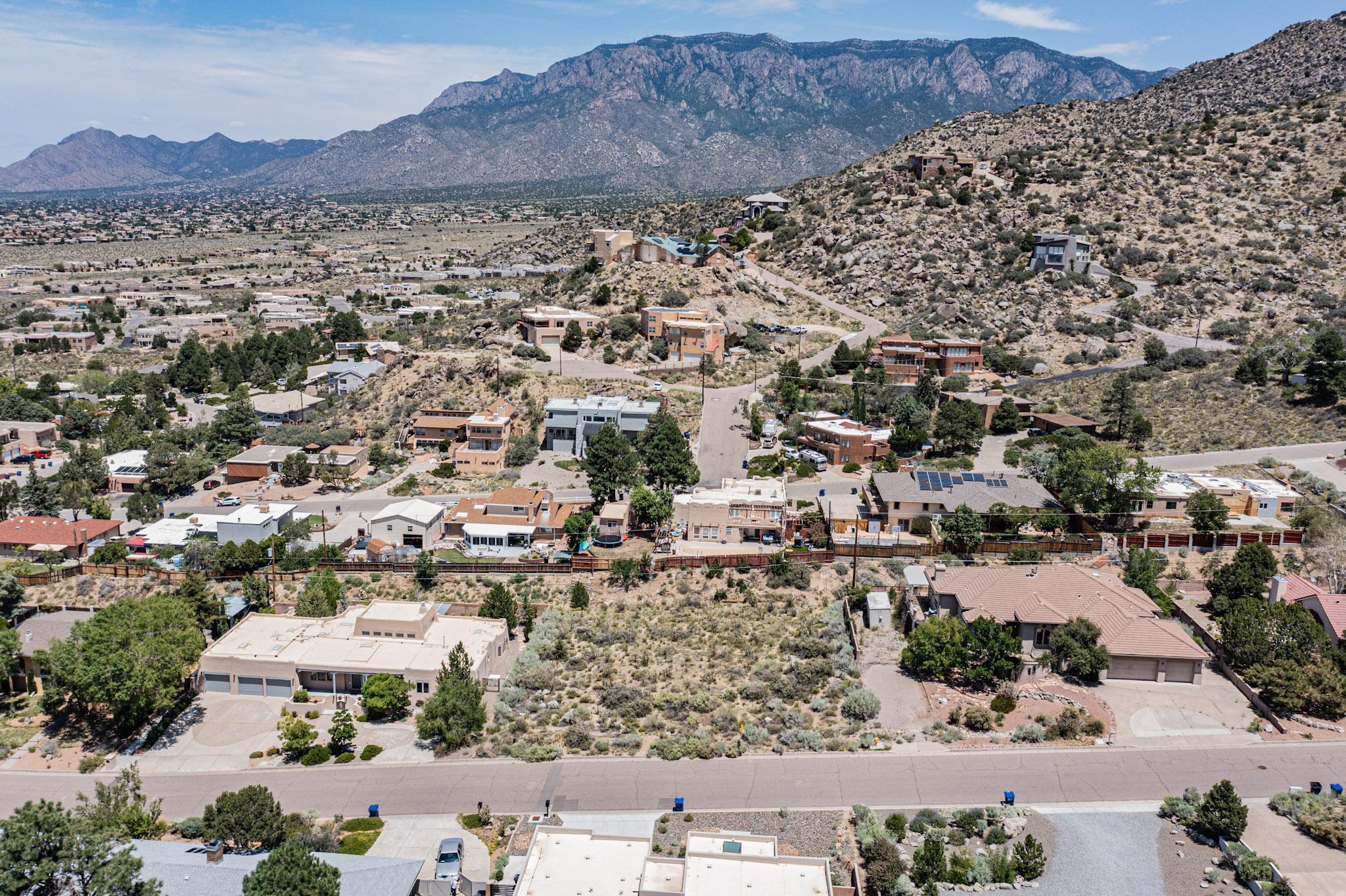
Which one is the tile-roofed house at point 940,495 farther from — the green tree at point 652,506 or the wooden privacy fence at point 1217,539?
the green tree at point 652,506

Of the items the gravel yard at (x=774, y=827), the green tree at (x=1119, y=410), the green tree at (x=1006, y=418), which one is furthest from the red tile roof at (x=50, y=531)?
the green tree at (x=1119, y=410)

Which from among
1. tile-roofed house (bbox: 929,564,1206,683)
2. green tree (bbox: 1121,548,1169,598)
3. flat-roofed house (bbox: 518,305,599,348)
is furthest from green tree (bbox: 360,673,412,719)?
flat-roofed house (bbox: 518,305,599,348)

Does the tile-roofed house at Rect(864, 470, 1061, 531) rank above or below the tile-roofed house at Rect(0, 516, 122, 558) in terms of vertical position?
above

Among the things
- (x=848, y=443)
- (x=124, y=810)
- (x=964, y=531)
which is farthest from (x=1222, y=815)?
(x=848, y=443)

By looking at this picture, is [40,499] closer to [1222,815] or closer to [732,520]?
[732,520]

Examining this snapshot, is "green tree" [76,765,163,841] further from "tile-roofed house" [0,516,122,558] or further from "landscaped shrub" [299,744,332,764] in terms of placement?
"tile-roofed house" [0,516,122,558]

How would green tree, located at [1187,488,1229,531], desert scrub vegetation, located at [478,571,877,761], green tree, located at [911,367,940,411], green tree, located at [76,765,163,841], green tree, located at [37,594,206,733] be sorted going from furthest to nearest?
green tree, located at [911,367,940,411], green tree, located at [1187,488,1229,531], green tree, located at [37,594,206,733], desert scrub vegetation, located at [478,571,877,761], green tree, located at [76,765,163,841]
